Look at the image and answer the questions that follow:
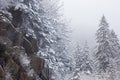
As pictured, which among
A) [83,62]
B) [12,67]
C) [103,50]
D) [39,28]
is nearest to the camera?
[12,67]

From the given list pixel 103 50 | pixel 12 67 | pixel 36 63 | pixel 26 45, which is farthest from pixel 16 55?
pixel 103 50

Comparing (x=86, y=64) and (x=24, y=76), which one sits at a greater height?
(x=86, y=64)

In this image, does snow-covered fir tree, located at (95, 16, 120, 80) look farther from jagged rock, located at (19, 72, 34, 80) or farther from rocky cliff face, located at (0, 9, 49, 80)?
jagged rock, located at (19, 72, 34, 80)

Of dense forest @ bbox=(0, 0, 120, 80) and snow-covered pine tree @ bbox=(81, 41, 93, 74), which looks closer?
dense forest @ bbox=(0, 0, 120, 80)

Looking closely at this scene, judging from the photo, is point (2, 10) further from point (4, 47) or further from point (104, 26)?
point (104, 26)

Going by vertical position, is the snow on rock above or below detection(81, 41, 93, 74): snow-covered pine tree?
below

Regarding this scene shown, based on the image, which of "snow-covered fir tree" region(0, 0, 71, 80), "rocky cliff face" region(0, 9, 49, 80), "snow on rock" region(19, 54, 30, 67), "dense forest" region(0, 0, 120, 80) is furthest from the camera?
→ "snow-covered fir tree" region(0, 0, 71, 80)

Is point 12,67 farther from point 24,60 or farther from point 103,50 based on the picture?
point 103,50

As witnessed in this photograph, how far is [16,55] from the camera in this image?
15.4 m

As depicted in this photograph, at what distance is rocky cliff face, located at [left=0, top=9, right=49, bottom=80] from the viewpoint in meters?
14.4

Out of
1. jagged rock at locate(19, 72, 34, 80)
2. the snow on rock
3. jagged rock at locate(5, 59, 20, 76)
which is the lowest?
jagged rock at locate(19, 72, 34, 80)

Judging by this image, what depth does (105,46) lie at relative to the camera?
37250 millimetres

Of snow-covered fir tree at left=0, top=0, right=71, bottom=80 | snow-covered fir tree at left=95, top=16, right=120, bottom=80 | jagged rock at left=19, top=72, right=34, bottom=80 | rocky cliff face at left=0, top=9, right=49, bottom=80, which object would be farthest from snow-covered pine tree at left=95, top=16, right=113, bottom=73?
jagged rock at left=19, top=72, right=34, bottom=80

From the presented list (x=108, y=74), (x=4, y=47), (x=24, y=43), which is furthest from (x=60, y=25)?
(x=4, y=47)
